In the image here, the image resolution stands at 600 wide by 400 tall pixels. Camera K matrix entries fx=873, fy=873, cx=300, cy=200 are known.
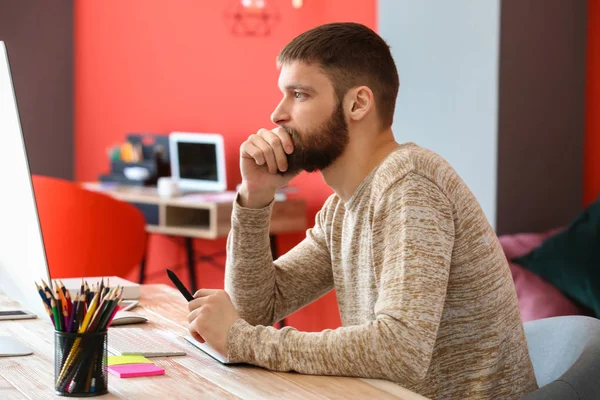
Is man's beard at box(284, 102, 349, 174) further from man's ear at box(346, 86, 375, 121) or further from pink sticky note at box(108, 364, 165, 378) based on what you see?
pink sticky note at box(108, 364, 165, 378)

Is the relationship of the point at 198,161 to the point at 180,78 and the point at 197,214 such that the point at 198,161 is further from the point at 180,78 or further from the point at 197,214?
the point at 180,78

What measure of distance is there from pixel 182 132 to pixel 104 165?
0.71 meters

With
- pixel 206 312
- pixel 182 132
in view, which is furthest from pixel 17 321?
pixel 182 132

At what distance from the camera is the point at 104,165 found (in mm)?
5406

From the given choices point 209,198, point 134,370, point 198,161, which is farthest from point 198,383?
point 198,161

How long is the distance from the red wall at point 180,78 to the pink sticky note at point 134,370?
2.96 metres

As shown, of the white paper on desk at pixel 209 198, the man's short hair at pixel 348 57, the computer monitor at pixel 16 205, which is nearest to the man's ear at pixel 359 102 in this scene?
the man's short hair at pixel 348 57

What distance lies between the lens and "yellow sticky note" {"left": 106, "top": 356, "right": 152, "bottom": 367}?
4.09 ft

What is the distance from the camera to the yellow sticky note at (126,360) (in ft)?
4.09

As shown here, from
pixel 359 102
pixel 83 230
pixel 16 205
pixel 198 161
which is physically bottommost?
pixel 83 230

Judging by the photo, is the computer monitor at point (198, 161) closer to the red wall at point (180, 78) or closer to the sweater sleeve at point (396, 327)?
the red wall at point (180, 78)

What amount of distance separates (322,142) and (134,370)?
1.69 feet

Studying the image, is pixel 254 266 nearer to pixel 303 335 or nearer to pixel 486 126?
pixel 303 335

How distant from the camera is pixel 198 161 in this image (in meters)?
4.57
